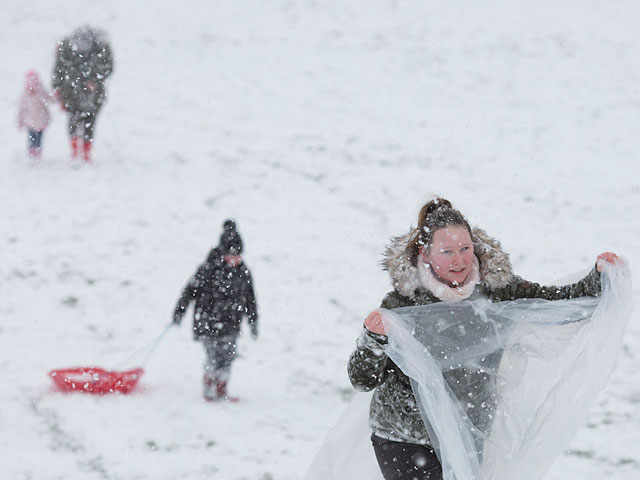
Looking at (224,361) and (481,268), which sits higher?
(481,268)

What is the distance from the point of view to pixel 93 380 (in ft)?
21.5

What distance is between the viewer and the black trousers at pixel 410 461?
10.2 ft

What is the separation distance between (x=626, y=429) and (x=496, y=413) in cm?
331

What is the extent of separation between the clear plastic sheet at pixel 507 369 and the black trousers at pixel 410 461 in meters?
0.05

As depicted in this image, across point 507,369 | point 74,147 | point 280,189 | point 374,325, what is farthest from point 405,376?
point 74,147

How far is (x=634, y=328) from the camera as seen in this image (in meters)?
7.75

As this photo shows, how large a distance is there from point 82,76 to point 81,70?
81 millimetres

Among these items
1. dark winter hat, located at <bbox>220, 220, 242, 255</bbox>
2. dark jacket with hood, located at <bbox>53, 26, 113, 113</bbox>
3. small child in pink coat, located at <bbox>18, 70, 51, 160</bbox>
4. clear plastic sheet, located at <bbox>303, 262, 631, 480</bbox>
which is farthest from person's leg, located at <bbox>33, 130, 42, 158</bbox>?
clear plastic sheet, located at <bbox>303, 262, 631, 480</bbox>

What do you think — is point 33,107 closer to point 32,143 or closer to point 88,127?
point 32,143

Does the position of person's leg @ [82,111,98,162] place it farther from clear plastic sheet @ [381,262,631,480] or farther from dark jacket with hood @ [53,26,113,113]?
clear plastic sheet @ [381,262,631,480]

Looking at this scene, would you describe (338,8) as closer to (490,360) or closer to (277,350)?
(277,350)

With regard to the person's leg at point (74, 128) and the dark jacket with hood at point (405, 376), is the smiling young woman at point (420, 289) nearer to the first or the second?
the dark jacket with hood at point (405, 376)

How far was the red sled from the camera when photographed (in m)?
6.51

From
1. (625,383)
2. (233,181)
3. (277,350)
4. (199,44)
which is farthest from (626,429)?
(199,44)
